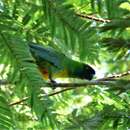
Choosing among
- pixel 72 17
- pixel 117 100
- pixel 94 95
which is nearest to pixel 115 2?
pixel 72 17

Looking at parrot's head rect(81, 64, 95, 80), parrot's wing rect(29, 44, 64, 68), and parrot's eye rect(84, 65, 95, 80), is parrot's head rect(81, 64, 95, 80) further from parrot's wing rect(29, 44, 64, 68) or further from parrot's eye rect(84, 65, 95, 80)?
parrot's wing rect(29, 44, 64, 68)

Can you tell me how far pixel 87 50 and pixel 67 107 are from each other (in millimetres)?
1400

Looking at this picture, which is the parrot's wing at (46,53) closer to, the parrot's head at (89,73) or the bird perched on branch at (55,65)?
the bird perched on branch at (55,65)

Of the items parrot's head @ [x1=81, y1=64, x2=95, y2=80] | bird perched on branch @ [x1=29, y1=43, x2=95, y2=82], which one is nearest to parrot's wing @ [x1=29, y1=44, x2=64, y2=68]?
bird perched on branch @ [x1=29, y1=43, x2=95, y2=82]

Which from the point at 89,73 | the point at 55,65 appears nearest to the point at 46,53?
the point at 55,65

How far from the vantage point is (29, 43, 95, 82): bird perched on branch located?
144 cm

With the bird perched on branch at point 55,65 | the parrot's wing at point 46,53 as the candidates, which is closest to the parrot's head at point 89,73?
the bird perched on branch at point 55,65

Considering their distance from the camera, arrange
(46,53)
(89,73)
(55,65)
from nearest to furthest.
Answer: (46,53)
(55,65)
(89,73)

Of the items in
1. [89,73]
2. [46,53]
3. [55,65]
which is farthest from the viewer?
[89,73]

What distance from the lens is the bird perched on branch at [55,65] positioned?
1442 mm

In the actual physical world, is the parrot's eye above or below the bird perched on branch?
below

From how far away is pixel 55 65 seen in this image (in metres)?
1.72

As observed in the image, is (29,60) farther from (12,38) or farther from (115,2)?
(115,2)

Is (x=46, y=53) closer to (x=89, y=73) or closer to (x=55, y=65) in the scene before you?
(x=55, y=65)
